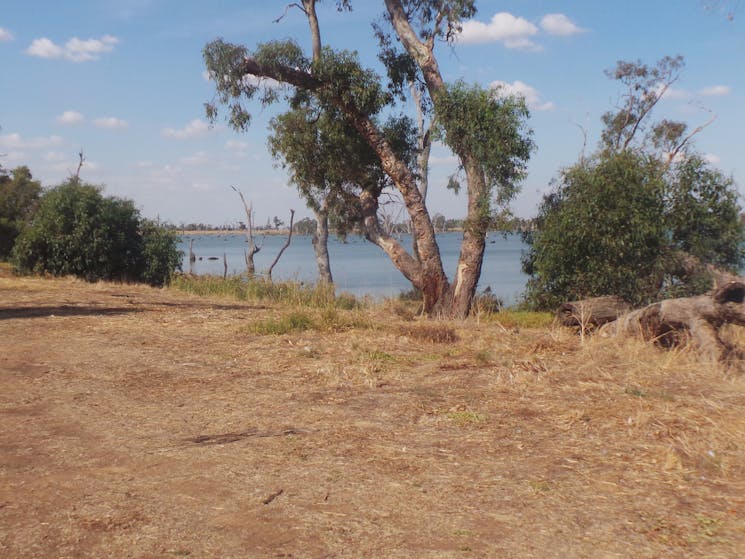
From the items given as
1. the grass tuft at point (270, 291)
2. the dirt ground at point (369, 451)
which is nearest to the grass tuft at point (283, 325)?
the dirt ground at point (369, 451)

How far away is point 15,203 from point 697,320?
101 ft

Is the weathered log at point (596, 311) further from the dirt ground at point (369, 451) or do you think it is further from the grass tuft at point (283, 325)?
the grass tuft at point (283, 325)

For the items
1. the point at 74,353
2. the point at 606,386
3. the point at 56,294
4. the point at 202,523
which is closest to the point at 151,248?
the point at 56,294

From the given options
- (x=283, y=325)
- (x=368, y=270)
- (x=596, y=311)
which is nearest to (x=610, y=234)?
(x=596, y=311)

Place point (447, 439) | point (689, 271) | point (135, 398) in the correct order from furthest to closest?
point (689, 271)
point (135, 398)
point (447, 439)

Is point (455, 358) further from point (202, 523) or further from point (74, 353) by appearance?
point (202, 523)

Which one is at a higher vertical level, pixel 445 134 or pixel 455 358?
pixel 445 134

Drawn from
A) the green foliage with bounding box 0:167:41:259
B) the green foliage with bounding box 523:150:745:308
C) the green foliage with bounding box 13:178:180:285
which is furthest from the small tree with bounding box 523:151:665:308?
the green foliage with bounding box 0:167:41:259

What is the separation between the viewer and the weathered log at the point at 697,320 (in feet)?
30.0

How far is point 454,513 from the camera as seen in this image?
14.0 ft

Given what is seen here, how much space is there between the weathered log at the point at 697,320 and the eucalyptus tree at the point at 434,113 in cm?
596

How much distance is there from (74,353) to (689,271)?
11.8m

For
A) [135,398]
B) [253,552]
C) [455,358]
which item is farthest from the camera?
[455,358]

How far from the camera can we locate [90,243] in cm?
2306
